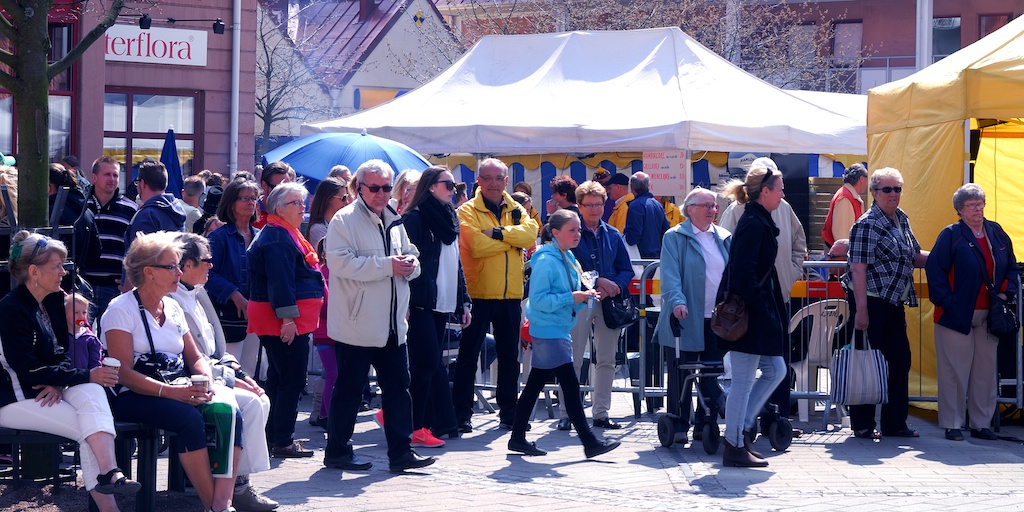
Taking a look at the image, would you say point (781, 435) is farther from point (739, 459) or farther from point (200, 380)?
point (200, 380)

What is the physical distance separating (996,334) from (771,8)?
107 feet

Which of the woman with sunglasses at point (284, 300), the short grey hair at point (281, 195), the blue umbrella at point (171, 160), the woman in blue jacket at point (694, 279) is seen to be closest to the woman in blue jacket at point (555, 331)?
the woman in blue jacket at point (694, 279)

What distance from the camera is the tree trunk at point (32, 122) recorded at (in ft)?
24.2

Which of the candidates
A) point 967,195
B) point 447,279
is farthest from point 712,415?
point 967,195

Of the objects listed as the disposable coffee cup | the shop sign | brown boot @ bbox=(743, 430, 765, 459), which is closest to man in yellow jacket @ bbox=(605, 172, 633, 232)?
brown boot @ bbox=(743, 430, 765, 459)

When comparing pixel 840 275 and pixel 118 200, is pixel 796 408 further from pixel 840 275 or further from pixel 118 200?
pixel 118 200

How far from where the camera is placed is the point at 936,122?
34.0 feet

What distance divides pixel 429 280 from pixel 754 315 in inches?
82.8

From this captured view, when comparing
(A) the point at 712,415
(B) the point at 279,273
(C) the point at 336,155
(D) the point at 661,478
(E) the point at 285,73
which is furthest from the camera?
(E) the point at 285,73

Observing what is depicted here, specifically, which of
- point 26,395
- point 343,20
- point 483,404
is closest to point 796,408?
point 483,404

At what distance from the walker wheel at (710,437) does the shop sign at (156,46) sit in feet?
51.6

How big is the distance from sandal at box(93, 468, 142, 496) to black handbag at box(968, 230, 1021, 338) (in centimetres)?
608

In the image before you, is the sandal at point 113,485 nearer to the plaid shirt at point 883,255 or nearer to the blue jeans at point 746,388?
the blue jeans at point 746,388

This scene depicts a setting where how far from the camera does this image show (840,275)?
10148 millimetres
